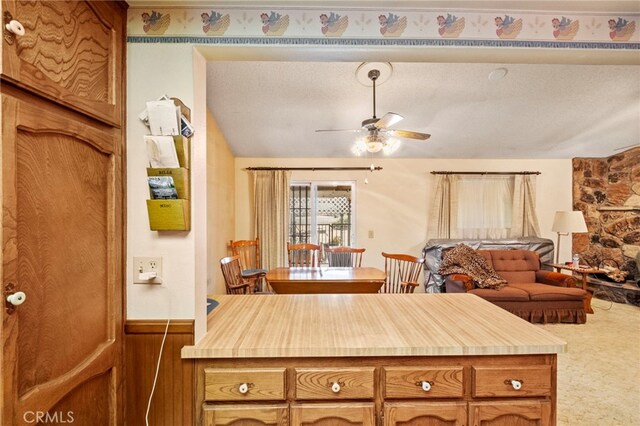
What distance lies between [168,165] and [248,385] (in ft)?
3.14

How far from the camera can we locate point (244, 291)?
3012mm

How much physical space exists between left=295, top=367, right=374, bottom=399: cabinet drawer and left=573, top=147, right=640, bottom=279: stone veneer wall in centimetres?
589

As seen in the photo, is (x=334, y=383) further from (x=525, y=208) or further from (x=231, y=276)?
(x=525, y=208)

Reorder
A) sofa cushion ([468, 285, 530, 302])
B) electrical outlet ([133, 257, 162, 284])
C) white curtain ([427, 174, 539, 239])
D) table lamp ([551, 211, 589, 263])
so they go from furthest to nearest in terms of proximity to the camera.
Answer: 1. white curtain ([427, 174, 539, 239])
2. table lamp ([551, 211, 589, 263])
3. sofa cushion ([468, 285, 530, 302])
4. electrical outlet ([133, 257, 162, 284])

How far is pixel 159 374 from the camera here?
116 cm

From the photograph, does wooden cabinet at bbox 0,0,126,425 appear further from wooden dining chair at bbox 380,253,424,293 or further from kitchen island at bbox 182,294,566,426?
wooden dining chair at bbox 380,253,424,293

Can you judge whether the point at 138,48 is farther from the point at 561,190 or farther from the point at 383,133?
the point at 561,190

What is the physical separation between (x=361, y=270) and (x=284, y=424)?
2.31m

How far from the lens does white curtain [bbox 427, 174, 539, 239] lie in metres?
4.71

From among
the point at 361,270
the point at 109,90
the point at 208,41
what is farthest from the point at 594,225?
the point at 109,90

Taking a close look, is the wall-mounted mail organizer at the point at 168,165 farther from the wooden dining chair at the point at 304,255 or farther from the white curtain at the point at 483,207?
the white curtain at the point at 483,207

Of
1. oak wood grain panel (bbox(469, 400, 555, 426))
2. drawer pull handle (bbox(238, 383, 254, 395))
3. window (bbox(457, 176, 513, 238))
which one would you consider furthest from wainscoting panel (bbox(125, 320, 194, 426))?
window (bbox(457, 176, 513, 238))

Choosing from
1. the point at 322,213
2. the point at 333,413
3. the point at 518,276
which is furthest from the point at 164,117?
the point at 518,276

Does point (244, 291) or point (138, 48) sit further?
point (244, 291)
